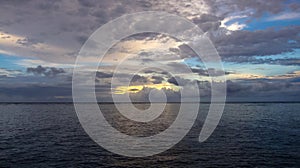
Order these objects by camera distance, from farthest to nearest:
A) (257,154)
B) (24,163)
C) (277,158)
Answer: (257,154) < (277,158) < (24,163)

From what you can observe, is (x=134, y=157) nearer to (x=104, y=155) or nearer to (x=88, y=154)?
(x=104, y=155)

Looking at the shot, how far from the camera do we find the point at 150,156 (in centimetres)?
4666

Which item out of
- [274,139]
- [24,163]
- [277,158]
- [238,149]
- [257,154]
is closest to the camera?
[24,163]

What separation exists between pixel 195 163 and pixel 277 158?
15.2 meters

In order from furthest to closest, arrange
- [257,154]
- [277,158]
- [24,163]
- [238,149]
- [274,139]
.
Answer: [274,139] < [238,149] < [257,154] < [277,158] < [24,163]

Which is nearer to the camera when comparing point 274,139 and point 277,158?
point 277,158

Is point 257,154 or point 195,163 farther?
point 257,154

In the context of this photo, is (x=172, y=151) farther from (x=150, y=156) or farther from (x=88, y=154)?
(x=88, y=154)

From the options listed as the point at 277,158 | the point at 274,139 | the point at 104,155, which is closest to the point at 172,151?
the point at 104,155

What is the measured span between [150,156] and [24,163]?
20.4m

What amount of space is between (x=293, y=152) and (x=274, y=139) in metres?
16.3

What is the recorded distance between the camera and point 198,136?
69188mm

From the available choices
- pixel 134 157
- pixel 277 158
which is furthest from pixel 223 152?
pixel 134 157

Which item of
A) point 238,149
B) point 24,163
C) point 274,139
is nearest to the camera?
point 24,163
